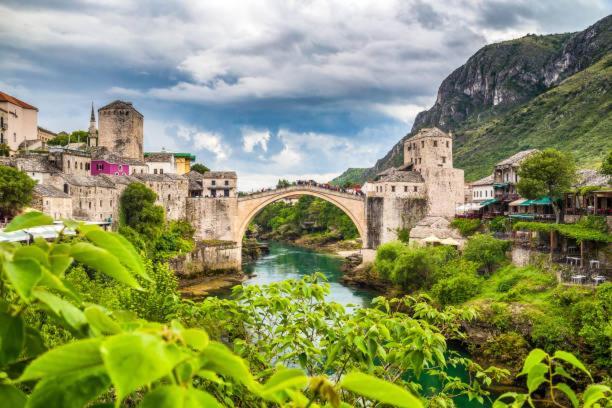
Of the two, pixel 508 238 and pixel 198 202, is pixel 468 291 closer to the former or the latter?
pixel 508 238

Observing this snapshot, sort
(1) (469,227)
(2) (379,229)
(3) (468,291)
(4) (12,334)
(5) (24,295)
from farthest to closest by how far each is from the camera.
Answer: (2) (379,229) → (1) (469,227) → (3) (468,291) → (4) (12,334) → (5) (24,295)

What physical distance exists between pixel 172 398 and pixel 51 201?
3103 centimetres

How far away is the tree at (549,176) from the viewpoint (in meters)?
27.6

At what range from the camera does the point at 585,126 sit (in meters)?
62.8

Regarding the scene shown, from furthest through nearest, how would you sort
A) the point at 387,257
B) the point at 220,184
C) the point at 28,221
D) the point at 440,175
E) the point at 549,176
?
1. the point at 220,184
2. the point at 440,175
3. the point at 387,257
4. the point at 549,176
5. the point at 28,221

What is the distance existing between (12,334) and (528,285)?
2527cm

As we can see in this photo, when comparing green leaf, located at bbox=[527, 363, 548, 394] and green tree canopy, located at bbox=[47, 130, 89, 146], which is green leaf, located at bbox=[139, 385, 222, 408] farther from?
green tree canopy, located at bbox=[47, 130, 89, 146]

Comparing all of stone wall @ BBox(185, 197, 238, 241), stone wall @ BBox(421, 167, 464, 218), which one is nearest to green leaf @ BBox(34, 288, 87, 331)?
stone wall @ BBox(421, 167, 464, 218)

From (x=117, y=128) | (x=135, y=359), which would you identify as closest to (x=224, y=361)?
(x=135, y=359)

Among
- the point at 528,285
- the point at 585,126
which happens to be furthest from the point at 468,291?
the point at 585,126

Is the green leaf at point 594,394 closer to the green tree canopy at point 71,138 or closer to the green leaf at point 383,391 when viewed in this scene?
the green leaf at point 383,391

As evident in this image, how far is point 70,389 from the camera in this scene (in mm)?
983

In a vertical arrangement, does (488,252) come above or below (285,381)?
below

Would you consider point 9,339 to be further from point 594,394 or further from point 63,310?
point 594,394
